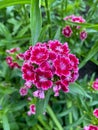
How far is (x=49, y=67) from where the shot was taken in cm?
141

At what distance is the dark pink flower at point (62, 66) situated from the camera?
1.40 metres

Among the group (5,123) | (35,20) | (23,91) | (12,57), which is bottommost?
(5,123)

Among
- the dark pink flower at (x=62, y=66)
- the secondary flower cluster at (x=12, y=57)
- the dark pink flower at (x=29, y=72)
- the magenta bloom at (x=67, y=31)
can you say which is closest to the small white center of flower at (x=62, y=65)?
the dark pink flower at (x=62, y=66)

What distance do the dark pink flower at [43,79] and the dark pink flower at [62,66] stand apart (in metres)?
0.04

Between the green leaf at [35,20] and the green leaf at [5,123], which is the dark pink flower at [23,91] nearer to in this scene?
the green leaf at [5,123]

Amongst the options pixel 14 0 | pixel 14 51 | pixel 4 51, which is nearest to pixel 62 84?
Answer: pixel 14 0

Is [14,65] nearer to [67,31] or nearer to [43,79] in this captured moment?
[67,31]

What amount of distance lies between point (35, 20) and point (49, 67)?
226mm

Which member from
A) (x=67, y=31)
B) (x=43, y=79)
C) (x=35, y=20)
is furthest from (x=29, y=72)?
(x=67, y=31)

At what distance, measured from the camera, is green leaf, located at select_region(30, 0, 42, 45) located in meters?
1.47

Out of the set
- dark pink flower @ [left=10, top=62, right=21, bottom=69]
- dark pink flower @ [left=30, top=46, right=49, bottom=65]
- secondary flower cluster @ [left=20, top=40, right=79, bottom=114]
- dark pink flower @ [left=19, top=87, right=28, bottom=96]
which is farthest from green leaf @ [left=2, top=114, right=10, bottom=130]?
dark pink flower @ [left=30, top=46, right=49, bottom=65]

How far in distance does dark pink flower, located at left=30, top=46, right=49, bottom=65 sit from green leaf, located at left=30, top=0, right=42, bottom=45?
114 millimetres

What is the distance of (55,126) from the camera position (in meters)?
1.99

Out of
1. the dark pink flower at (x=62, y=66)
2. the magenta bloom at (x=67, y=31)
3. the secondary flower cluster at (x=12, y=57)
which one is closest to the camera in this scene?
the dark pink flower at (x=62, y=66)
